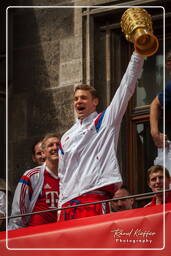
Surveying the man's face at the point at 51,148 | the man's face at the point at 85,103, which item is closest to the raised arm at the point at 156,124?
the man's face at the point at 85,103

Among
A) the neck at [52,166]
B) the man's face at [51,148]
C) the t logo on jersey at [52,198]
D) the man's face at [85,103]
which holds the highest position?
the man's face at [85,103]

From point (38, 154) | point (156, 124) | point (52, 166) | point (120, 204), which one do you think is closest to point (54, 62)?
point (38, 154)

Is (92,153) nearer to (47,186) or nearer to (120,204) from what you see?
(120,204)

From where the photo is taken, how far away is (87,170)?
12.0 m

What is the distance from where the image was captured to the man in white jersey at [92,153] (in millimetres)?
→ 11875

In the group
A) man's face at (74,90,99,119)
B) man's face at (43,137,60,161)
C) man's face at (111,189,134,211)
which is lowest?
man's face at (111,189,134,211)

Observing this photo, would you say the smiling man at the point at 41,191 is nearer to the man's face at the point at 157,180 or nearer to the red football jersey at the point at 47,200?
the red football jersey at the point at 47,200

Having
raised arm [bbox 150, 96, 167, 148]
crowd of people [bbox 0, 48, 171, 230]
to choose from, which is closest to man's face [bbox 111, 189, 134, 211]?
crowd of people [bbox 0, 48, 171, 230]

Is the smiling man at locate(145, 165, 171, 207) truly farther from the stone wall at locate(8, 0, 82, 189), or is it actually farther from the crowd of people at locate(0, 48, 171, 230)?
the stone wall at locate(8, 0, 82, 189)

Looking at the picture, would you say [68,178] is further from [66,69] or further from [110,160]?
[66,69]

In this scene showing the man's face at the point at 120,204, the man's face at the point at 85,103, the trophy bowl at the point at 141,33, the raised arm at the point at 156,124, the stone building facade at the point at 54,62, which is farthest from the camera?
the stone building facade at the point at 54,62

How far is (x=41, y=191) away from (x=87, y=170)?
2.85ft

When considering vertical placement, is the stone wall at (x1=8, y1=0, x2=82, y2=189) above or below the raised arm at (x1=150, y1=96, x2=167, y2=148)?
above

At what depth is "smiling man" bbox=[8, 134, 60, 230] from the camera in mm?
12594
